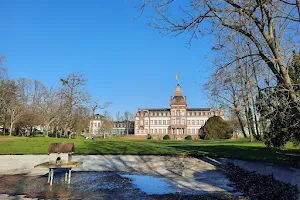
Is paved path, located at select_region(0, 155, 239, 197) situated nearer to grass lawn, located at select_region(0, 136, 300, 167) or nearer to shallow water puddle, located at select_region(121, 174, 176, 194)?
shallow water puddle, located at select_region(121, 174, 176, 194)

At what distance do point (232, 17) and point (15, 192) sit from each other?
8.38 meters

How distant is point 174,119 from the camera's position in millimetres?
86438

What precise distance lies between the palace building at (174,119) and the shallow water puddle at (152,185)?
74.4 metres

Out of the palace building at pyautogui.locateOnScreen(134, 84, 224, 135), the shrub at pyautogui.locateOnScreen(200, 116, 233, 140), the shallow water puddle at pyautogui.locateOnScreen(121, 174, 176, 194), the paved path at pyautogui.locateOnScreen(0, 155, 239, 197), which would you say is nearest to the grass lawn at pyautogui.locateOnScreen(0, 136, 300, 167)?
the paved path at pyautogui.locateOnScreen(0, 155, 239, 197)

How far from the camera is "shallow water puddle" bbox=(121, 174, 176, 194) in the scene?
8.57 metres

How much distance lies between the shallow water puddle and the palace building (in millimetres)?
74351

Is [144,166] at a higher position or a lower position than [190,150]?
lower

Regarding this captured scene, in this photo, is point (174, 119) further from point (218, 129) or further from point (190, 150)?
point (190, 150)

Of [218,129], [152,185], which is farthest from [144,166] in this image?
[218,129]

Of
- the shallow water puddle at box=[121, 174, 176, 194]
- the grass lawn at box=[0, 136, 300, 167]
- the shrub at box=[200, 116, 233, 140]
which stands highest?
the shrub at box=[200, 116, 233, 140]

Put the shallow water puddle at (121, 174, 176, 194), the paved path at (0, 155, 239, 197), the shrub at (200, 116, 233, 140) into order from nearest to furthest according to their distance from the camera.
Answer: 1. the shallow water puddle at (121, 174, 176, 194)
2. the paved path at (0, 155, 239, 197)
3. the shrub at (200, 116, 233, 140)

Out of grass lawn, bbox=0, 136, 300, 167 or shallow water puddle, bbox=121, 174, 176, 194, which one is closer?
shallow water puddle, bbox=121, 174, 176, 194

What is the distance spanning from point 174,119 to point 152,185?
7729cm

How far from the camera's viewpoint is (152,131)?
8838 cm
